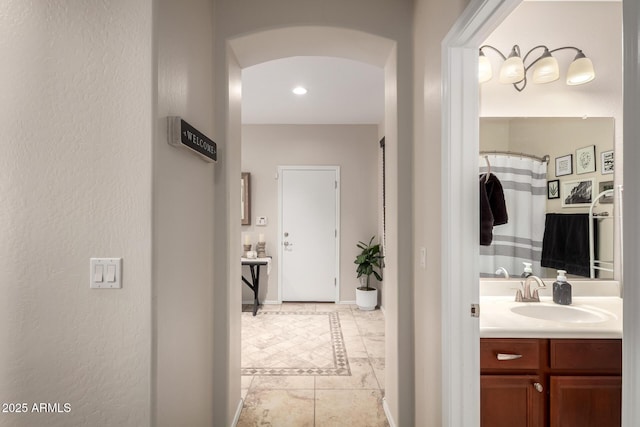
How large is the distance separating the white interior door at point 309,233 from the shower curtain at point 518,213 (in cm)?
287

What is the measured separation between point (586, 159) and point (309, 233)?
3375 millimetres

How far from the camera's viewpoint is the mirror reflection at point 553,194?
1957 millimetres

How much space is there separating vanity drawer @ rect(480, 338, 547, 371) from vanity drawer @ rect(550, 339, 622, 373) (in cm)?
8

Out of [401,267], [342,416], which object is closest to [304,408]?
[342,416]

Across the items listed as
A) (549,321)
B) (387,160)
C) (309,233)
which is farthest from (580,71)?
(309,233)

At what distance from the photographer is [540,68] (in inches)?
75.6

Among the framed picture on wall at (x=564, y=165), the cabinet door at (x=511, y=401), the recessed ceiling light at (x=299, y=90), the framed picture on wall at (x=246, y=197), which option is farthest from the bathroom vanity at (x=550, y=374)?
the framed picture on wall at (x=246, y=197)

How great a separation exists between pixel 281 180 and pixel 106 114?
3637mm

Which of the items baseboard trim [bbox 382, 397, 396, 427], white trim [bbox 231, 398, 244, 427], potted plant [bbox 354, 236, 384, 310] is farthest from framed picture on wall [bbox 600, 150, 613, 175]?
potted plant [bbox 354, 236, 384, 310]

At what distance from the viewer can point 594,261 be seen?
197 cm

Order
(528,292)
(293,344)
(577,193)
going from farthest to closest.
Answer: (293,344), (577,193), (528,292)

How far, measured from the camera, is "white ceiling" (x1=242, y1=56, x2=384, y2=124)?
3.02 metres

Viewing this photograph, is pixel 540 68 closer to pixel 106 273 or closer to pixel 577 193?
pixel 577 193

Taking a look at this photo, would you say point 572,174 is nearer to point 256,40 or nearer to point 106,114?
point 256,40
